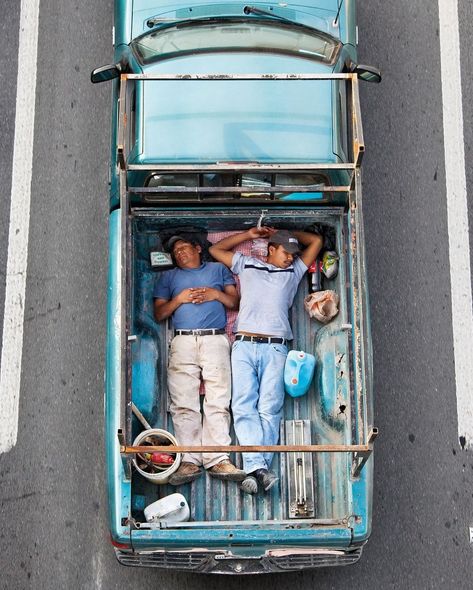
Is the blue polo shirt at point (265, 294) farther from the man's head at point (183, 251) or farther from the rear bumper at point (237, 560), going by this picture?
the rear bumper at point (237, 560)

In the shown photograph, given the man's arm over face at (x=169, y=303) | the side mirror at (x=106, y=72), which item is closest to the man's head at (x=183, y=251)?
the man's arm over face at (x=169, y=303)

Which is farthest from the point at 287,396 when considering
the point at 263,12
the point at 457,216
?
the point at 263,12

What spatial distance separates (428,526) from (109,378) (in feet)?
9.15

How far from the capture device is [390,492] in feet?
26.0

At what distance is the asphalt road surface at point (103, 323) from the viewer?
7727mm

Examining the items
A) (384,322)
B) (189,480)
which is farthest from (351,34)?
(189,480)

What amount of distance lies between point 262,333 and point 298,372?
15.7 inches

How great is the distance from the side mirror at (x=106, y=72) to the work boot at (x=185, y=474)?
293 centimetres

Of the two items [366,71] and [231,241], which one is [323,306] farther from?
[366,71]

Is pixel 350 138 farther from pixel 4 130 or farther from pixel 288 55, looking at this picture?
pixel 4 130

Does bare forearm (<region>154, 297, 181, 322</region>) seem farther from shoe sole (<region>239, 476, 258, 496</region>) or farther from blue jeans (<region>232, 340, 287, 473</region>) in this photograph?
shoe sole (<region>239, 476, 258, 496</region>)

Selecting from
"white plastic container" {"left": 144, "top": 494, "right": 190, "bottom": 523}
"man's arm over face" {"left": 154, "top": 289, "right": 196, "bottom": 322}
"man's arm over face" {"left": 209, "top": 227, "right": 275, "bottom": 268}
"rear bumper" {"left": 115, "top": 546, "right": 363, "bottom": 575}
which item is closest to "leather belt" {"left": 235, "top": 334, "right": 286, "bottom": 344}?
"man's arm over face" {"left": 154, "top": 289, "right": 196, "bottom": 322}

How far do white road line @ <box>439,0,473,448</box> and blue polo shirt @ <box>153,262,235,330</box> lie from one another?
6.73ft

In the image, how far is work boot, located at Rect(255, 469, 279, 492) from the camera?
23.3 ft
